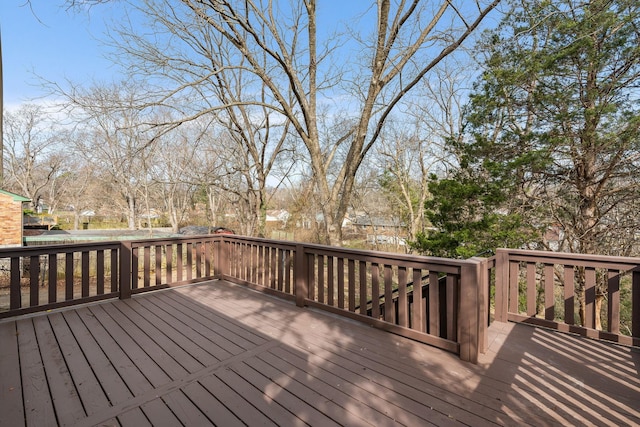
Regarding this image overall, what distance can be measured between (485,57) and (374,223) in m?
12.3

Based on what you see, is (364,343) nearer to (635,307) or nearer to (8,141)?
(635,307)

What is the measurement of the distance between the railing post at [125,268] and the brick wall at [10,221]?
12.6m

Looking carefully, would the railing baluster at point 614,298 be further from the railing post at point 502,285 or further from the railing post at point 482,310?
the railing post at point 482,310

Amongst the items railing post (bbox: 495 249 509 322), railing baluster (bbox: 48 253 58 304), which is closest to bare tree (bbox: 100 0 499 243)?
railing baluster (bbox: 48 253 58 304)

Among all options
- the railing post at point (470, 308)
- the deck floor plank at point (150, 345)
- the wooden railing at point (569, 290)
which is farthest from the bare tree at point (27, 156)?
the wooden railing at point (569, 290)

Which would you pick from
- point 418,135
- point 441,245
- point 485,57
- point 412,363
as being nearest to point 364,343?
point 412,363

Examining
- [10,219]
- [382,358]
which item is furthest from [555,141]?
[10,219]

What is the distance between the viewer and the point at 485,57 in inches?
328

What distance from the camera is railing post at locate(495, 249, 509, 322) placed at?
2963mm

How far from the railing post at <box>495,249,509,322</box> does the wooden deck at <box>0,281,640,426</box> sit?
149mm

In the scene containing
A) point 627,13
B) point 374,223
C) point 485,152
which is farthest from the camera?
Answer: point 374,223

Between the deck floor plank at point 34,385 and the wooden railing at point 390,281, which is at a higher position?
the wooden railing at point 390,281

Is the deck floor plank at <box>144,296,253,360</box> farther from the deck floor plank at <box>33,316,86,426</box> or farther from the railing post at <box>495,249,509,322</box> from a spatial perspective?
the railing post at <box>495,249,509,322</box>

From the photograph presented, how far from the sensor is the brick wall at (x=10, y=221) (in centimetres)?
1160
